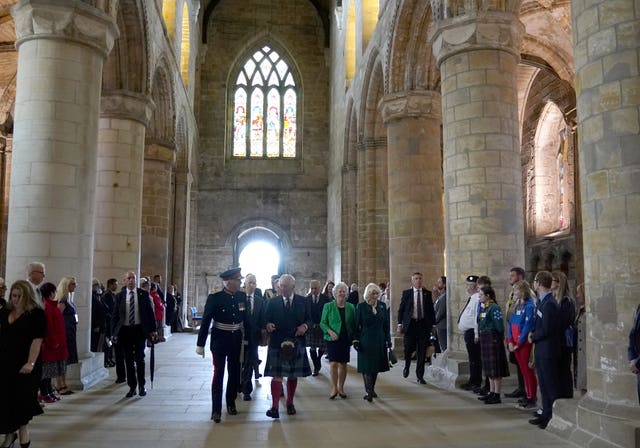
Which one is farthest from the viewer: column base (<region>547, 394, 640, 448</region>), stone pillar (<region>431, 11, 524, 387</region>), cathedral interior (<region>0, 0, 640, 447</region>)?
stone pillar (<region>431, 11, 524, 387</region>)

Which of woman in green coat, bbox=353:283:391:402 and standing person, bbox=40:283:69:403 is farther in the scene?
woman in green coat, bbox=353:283:391:402

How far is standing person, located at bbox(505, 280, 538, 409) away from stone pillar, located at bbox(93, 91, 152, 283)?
301 inches

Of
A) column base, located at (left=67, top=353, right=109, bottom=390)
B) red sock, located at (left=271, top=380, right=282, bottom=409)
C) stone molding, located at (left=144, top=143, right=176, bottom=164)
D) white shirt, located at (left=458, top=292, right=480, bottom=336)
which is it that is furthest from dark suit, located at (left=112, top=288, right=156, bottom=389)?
stone molding, located at (left=144, top=143, right=176, bottom=164)

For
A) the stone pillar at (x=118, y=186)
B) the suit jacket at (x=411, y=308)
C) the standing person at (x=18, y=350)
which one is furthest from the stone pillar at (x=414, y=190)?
the standing person at (x=18, y=350)

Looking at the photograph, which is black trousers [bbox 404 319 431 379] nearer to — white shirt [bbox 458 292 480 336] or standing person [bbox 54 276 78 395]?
white shirt [bbox 458 292 480 336]

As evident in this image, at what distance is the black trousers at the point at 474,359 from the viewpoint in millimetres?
8031

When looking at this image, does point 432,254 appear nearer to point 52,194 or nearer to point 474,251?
point 474,251

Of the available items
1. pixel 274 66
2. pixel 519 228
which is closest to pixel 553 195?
pixel 519 228

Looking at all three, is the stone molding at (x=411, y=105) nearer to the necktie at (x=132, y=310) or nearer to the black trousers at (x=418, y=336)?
the black trousers at (x=418, y=336)

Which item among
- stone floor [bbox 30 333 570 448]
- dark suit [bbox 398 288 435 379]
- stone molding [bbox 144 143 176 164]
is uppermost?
stone molding [bbox 144 143 176 164]

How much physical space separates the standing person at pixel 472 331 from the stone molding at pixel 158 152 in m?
10.7

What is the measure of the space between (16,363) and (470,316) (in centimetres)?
524

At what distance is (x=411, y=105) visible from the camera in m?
12.9

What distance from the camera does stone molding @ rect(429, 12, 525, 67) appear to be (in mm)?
8875
